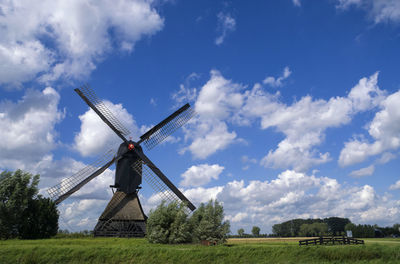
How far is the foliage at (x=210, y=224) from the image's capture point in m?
32.1

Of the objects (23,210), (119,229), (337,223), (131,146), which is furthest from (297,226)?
(23,210)

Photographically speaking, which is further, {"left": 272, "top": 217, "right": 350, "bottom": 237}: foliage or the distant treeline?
{"left": 272, "top": 217, "right": 350, "bottom": 237}: foliage

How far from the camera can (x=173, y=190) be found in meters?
38.7

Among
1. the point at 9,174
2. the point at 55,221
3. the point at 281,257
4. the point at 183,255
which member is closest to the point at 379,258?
the point at 281,257

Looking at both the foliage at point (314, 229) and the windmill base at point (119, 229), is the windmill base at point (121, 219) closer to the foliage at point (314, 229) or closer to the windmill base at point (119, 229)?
the windmill base at point (119, 229)

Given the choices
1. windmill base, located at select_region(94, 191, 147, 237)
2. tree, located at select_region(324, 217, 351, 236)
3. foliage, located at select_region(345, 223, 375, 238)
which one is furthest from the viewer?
tree, located at select_region(324, 217, 351, 236)

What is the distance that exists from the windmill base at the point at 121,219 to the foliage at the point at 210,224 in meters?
8.07

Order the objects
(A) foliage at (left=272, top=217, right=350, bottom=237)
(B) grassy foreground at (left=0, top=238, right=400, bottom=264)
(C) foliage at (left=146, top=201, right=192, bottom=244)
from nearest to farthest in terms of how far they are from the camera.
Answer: (B) grassy foreground at (left=0, top=238, right=400, bottom=264) < (C) foliage at (left=146, top=201, right=192, bottom=244) < (A) foliage at (left=272, top=217, right=350, bottom=237)

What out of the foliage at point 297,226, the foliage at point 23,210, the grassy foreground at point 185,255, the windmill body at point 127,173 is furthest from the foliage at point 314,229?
the foliage at point 23,210

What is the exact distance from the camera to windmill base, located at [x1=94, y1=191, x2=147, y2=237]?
3731cm

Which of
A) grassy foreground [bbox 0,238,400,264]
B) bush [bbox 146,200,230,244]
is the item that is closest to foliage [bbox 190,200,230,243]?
bush [bbox 146,200,230,244]

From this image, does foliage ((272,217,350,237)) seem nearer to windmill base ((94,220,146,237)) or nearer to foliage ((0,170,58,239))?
windmill base ((94,220,146,237))

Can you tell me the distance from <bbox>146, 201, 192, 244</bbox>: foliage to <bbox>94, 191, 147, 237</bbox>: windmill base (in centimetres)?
495

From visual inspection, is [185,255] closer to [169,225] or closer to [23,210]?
[169,225]
